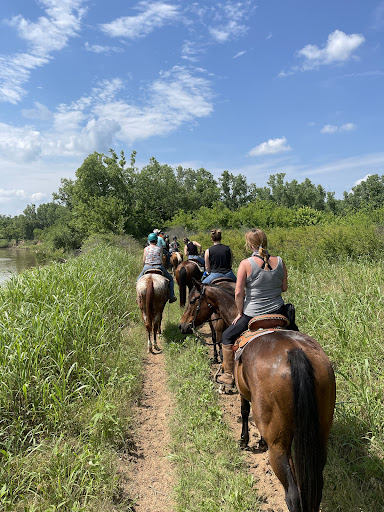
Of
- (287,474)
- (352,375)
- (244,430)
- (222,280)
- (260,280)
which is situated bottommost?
(244,430)

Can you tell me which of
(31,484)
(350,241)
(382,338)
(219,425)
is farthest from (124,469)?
(350,241)

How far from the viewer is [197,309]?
4.95 meters

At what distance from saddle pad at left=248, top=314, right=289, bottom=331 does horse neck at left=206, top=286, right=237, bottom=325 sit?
4.22 ft

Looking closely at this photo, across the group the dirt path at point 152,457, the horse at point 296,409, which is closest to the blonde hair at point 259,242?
the horse at point 296,409

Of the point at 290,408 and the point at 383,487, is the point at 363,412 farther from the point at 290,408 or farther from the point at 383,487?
the point at 290,408

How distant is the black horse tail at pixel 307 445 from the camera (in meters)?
1.99

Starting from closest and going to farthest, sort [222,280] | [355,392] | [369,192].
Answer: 1. [355,392]
2. [222,280]
3. [369,192]

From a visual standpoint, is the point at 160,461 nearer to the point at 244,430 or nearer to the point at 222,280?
the point at 244,430

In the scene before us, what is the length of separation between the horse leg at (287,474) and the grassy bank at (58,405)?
1590 mm

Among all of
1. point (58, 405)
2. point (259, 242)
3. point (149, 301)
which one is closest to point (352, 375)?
point (259, 242)

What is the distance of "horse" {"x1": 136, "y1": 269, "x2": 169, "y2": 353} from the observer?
6.49m

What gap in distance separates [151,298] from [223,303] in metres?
2.44

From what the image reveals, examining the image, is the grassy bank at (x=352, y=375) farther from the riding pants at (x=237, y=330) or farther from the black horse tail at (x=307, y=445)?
the riding pants at (x=237, y=330)

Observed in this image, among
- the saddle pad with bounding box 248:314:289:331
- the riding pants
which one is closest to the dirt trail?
the riding pants
